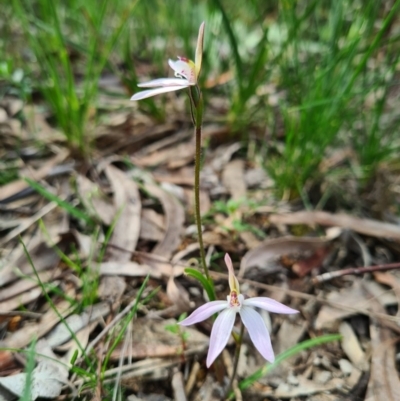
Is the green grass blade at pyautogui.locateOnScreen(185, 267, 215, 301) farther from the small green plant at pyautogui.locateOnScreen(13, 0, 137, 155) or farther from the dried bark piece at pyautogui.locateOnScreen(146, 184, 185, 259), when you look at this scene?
the small green plant at pyautogui.locateOnScreen(13, 0, 137, 155)

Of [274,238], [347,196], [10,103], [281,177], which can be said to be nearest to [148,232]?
[274,238]

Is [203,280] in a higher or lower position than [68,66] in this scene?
lower

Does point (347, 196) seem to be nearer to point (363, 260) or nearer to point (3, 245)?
point (363, 260)

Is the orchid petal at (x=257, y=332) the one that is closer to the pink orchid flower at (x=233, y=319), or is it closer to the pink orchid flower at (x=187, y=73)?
the pink orchid flower at (x=233, y=319)

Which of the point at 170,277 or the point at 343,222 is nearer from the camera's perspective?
the point at 170,277

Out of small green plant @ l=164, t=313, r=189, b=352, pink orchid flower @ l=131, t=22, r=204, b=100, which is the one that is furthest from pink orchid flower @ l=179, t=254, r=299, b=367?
pink orchid flower @ l=131, t=22, r=204, b=100

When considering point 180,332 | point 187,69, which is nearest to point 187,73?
point 187,69

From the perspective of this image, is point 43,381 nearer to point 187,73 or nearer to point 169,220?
point 169,220
